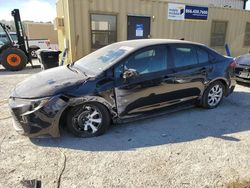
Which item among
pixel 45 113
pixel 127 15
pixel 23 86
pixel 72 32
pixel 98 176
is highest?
pixel 127 15

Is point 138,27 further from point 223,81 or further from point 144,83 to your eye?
point 144,83

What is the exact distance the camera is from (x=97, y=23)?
29.1ft

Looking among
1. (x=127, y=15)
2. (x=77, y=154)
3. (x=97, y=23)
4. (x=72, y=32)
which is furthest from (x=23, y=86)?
(x=127, y=15)

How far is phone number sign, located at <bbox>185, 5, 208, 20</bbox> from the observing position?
34.4 feet

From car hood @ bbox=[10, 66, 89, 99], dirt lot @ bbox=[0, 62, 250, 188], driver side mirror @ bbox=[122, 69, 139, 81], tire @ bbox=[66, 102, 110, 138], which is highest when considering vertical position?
driver side mirror @ bbox=[122, 69, 139, 81]

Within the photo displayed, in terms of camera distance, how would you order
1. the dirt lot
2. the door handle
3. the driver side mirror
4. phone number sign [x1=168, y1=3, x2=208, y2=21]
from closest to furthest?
1. the dirt lot
2. the driver side mirror
3. the door handle
4. phone number sign [x1=168, y1=3, x2=208, y2=21]

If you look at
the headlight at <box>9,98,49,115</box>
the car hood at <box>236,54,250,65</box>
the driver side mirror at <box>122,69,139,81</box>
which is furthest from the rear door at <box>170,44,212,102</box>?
the car hood at <box>236,54,250,65</box>

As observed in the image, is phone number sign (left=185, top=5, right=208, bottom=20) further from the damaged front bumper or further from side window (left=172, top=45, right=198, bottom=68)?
the damaged front bumper

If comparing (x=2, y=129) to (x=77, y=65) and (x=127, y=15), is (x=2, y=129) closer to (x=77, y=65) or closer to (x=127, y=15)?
(x=77, y=65)

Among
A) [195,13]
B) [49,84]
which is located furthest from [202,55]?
[195,13]

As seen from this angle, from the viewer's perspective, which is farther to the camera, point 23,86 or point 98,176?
point 23,86

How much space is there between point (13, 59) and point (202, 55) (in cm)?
857

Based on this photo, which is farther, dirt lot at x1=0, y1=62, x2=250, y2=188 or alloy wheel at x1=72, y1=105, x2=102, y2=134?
alloy wheel at x1=72, y1=105, x2=102, y2=134

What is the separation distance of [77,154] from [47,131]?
58 centimetres
